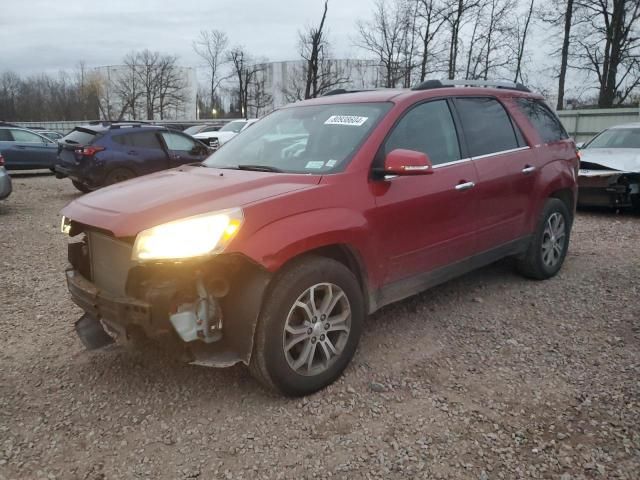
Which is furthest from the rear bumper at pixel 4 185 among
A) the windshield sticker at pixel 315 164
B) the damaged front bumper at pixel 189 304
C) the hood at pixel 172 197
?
the windshield sticker at pixel 315 164

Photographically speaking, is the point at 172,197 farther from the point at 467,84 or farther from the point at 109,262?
the point at 467,84

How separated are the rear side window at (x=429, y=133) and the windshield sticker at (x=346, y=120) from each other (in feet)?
0.80

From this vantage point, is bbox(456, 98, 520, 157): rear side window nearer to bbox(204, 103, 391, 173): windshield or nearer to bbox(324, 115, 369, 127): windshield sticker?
bbox(204, 103, 391, 173): windshield

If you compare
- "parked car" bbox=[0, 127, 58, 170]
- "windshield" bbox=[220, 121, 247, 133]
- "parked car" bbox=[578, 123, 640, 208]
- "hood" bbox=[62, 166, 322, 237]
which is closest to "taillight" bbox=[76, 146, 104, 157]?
"parked car" bbox=[0, 127, 58, 170]

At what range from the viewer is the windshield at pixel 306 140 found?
342cm

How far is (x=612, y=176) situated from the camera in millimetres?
8141

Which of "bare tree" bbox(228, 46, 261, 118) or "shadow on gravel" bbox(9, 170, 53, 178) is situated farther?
"bare tree" bbox(228, 46, 261, 118)

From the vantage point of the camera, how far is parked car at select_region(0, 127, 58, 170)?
48.7 ft

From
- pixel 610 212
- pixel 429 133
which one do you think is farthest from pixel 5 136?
pixel 610 212

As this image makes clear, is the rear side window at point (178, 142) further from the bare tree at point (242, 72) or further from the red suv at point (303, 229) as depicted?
the bare tree at point (242, 72)

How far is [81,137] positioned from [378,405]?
979cm

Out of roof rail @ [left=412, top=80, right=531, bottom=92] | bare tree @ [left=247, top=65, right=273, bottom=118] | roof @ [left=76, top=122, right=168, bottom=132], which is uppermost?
bare tree @ [left=247, top=65, right=273, bottom=118]

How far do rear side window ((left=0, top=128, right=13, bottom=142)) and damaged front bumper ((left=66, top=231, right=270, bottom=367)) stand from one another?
47.7 ft

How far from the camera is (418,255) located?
364cm
